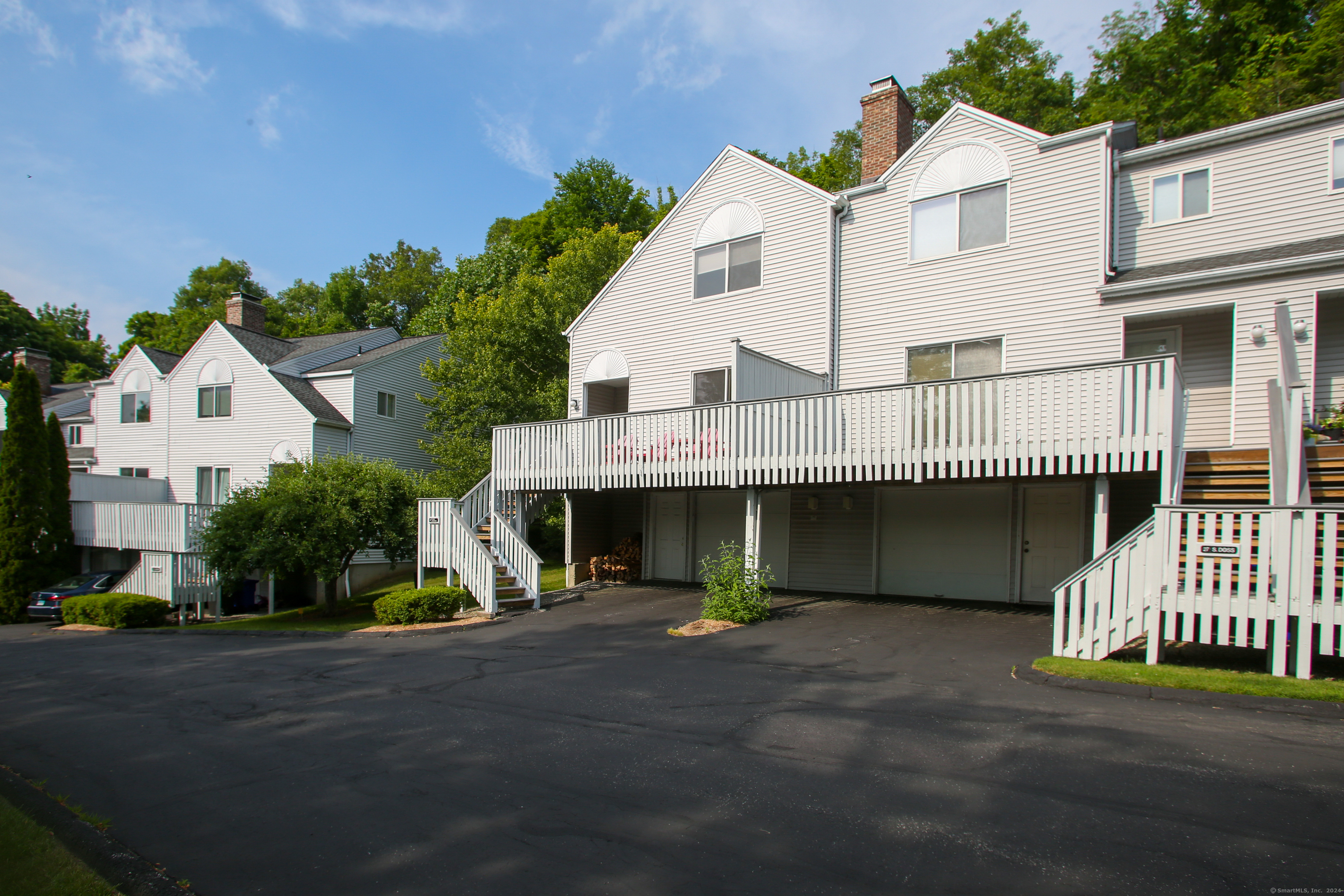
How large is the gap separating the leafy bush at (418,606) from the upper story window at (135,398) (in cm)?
2150

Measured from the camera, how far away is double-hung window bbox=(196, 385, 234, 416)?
91.6 ft

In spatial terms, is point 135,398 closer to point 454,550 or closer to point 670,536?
point 454,550

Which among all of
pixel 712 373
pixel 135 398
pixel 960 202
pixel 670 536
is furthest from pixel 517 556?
pixel 135 398

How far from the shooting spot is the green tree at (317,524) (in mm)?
18031

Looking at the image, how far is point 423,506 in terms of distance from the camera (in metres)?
17.4

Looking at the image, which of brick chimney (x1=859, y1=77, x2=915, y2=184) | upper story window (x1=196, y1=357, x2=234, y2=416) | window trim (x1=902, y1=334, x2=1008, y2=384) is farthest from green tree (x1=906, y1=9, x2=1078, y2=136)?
upper story window (x1=196, y1=357, x2=234, y2=416)

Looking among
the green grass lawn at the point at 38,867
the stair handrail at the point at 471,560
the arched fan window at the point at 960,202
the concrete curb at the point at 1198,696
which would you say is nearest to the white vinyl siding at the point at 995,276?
the arched fan window at the point at 960,202

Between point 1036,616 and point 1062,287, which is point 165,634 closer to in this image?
point 1036,616

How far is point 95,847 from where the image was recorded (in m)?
4.89

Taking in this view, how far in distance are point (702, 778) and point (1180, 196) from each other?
13659 millimetres

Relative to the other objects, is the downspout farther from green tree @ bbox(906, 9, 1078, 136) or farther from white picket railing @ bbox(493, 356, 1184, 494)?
green tree @ bbox(906, 9, 1078, 136)

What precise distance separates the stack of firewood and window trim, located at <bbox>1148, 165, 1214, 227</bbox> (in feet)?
41.1

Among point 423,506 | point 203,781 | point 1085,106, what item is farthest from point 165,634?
point 1085,106

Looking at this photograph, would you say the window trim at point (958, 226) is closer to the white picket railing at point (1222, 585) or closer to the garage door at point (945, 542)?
the garage door at point (945, 542)
